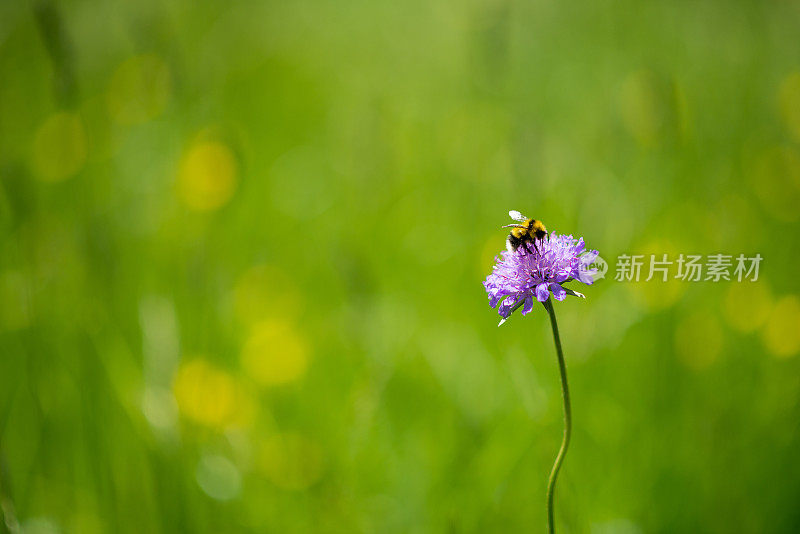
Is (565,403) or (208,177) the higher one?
(208,177)

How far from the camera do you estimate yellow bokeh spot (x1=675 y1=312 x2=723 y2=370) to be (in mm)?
2003

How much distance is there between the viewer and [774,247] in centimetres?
→ 252

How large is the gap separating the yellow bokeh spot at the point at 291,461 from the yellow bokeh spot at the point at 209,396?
14 centimetres

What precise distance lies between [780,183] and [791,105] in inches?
17.2

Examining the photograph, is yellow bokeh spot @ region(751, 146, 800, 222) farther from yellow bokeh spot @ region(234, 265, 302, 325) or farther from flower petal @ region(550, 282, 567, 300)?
flower petal @ region(550, 282, 567, 300)

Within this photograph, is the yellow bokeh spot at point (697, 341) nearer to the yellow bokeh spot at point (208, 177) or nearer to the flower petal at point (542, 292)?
the flower petal at point (542, 292)

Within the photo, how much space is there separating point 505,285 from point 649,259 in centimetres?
147

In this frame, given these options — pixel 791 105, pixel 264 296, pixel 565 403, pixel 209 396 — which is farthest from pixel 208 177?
pixel 791 105

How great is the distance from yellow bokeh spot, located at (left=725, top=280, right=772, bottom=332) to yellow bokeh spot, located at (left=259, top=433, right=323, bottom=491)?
1.34 m

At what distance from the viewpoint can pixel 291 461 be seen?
6.08 feet

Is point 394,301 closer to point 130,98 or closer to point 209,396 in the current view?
point 209,396

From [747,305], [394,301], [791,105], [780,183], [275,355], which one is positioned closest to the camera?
[747,305]

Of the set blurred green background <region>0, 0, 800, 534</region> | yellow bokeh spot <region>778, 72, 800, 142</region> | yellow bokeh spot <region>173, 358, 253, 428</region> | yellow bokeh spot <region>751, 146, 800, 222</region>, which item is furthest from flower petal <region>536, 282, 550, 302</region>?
yellow bokeh spot <region>778, 72, 800, 142</region>

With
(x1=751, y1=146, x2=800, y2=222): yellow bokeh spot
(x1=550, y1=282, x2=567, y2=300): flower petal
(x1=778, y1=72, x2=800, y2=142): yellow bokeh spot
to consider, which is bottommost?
(x1=550, y1=282, x2=567, y2=300): flower petal
